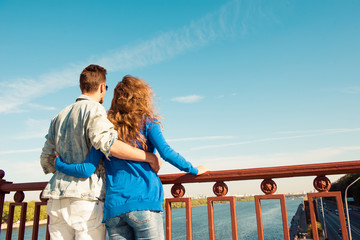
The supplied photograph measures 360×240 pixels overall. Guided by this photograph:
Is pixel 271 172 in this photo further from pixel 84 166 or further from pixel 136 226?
pixel 84 166

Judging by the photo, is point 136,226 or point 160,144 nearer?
point 136,226

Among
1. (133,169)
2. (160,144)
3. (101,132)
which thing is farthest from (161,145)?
(101,132)

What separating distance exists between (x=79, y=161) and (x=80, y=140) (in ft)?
0.50

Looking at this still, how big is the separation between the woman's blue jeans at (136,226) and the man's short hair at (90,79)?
1.00 meters

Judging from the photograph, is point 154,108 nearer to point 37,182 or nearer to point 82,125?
point 82,125

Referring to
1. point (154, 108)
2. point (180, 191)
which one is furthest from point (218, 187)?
point (154, 108)

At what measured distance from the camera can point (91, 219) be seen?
1.89 meters

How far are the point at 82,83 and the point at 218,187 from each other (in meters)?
1.46

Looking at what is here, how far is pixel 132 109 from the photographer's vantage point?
6.67 ft

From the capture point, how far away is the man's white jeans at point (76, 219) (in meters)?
1.85

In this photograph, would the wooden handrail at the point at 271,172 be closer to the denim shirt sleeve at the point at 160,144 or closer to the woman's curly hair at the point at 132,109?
the denim shirt sleeve at the point at 160,144

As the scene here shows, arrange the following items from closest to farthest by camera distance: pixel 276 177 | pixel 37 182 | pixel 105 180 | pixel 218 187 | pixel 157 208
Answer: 1. pixel 157 208
2. pixel 105 180
3. pixel 276 177
4. pixel 218 187
5. pixel 37 182

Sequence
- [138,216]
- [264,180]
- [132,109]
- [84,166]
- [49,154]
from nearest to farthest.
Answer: [138,216] < [84,166] < [132,109] < [49,154] < [264,180]

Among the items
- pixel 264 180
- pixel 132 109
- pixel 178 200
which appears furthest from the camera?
pixel 178 200
